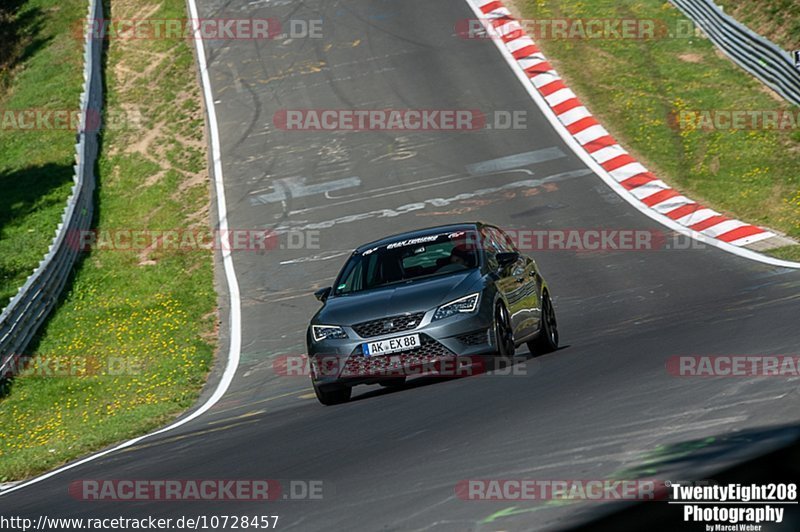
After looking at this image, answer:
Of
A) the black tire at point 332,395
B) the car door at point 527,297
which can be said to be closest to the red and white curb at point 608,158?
the car door at point 527,297

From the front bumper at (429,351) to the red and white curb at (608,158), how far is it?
23.7 ft

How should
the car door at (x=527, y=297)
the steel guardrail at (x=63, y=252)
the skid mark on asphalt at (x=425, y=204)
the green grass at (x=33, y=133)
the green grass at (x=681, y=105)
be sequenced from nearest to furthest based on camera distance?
the car door at (x=527, y=297)
the steel guardrail at (x=63, y=252)
the green grass at (x=681, y=105)
the skid mark on asphalt at (x=425, y=204)
the green grass at (x=33, y=133)

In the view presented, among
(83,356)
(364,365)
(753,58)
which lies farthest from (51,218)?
(364,365)

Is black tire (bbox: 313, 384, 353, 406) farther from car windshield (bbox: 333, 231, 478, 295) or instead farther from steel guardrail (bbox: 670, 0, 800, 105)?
steel guardrail (bbox: 670, 0, 800, 105)

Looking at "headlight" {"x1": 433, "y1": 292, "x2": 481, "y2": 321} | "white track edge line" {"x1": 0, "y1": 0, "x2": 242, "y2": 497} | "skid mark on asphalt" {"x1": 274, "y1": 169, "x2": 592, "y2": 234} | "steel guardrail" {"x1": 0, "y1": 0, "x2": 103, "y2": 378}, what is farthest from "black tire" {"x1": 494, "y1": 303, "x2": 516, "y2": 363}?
"skid mark on asphalt" {"x1": 274, "y1": 169, "x2": 592, "y2": 234}

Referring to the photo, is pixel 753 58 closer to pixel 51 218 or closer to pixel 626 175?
pixel 626 175

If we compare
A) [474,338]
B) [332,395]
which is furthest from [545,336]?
[332,395]

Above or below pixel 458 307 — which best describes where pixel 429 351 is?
below

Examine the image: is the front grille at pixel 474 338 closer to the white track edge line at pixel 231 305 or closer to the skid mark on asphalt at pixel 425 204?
the white track edge line at pixel 231 305

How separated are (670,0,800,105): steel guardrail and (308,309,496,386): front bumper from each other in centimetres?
1520

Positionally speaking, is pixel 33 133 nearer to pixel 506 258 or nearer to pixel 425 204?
pixel 425 204

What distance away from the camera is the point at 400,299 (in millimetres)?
12391

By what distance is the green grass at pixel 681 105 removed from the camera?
22719 millimetres

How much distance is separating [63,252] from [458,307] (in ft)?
42.9
